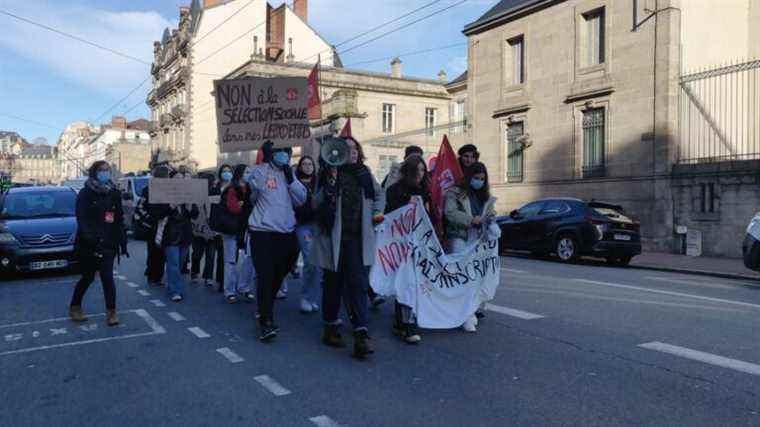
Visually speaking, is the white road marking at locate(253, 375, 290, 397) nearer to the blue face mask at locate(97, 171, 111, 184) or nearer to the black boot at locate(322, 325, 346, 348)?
the black boot at locate(322, 325, 346, 348)

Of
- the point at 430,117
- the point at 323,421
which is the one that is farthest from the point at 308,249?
the point at 430,117

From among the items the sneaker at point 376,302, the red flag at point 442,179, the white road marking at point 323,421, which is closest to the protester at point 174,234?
the sneaker at point 376,302

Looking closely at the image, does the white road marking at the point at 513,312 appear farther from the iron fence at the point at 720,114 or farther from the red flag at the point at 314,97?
the iron fence at the point at 720,114

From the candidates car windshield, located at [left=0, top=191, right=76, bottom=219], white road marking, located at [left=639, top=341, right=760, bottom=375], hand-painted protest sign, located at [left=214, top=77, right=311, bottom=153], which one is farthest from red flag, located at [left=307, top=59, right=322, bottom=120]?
white road marking, located at [left=639, top=341, right=760, bottom=375]

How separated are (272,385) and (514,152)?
2073 centimetres

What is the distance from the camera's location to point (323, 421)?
13.3 feet

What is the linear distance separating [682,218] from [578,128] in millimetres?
5253

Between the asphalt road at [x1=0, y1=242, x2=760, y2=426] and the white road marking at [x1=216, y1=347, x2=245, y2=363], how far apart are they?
0.03m

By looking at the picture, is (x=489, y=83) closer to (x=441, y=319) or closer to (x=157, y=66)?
(x=441, y=319)

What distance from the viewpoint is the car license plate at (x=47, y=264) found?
10.9 meters

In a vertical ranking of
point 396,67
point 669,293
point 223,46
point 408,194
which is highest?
point 223,46

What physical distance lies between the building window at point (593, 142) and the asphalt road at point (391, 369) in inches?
505

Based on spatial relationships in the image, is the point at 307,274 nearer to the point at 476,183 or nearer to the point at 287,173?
the point at 287,173

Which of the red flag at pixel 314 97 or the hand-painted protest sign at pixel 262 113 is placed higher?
the red flag at pixel 314 97
